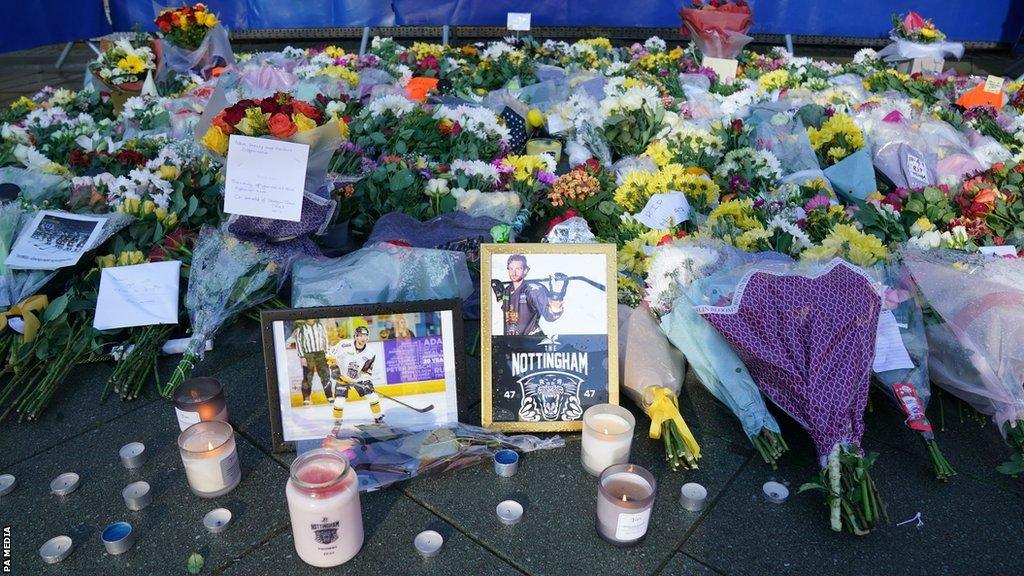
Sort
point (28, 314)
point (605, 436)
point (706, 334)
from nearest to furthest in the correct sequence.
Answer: point (605, 436) → point (706, 334) → point (28, 314)

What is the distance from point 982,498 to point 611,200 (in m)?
2.18

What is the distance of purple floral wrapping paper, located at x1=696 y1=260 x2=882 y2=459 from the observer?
226cm

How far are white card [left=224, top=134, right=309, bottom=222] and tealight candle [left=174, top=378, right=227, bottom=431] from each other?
0.79 meters

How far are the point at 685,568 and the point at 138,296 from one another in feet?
7.85

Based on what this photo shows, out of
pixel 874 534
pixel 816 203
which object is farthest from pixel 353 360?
pixel 816 203

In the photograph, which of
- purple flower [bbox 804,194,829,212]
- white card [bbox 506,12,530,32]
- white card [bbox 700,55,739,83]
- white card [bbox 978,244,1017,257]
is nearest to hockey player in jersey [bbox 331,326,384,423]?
purple flower [bbox 804,194,829,212]

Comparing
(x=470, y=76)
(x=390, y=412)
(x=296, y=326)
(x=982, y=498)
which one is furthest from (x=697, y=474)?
(x=470, y=76)

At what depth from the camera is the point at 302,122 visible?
2936 mm

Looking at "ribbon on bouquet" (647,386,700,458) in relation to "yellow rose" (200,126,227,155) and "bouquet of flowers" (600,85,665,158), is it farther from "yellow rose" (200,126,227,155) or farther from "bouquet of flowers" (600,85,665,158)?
"bouquet of flowers" (600,85,665,158)

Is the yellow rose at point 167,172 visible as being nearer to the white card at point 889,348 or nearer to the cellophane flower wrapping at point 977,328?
the white card at point 889,348

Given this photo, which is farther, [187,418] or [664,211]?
[664,211]

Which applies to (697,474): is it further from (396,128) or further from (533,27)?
(533,27)

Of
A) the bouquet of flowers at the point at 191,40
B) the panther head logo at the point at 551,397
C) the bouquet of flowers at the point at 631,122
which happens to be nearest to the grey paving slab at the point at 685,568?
the panther head logo at the point at 551,397

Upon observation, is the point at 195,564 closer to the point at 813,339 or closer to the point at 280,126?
the point at 280,126
